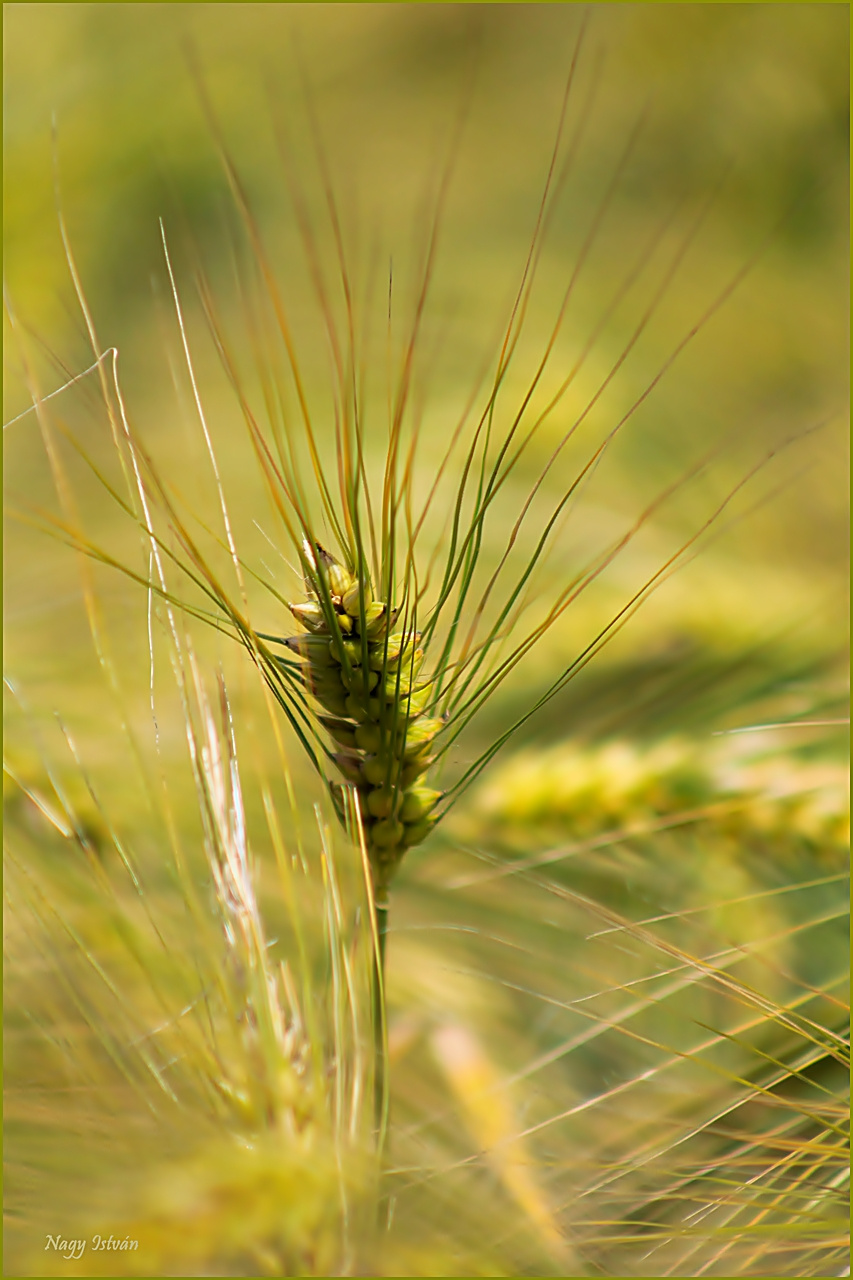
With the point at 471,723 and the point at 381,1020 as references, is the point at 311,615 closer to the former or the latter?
the point at 381,1020

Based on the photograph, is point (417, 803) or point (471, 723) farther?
point (471, 723)

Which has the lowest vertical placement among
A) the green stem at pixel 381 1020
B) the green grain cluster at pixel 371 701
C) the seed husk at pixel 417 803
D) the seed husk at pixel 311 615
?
the green stem at pixel 381 1020

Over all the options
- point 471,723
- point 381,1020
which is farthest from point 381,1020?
point 471,723

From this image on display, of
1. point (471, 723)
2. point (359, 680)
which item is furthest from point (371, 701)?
point (471, 723)

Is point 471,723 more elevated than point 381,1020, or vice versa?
point 471,723

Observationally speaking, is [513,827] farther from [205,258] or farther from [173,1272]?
[205,258]
